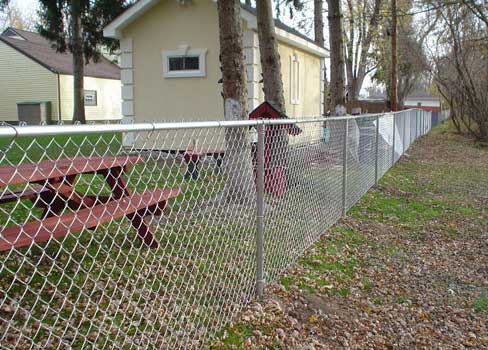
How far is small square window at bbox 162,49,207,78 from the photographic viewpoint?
40.6 ft

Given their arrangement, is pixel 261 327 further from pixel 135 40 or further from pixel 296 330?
pixel 135 40

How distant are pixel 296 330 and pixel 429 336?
0.98 m

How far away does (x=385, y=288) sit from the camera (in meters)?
4.43

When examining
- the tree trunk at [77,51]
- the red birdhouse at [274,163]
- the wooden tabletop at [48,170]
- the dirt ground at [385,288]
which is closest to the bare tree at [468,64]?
the dirt ground at [385,288]

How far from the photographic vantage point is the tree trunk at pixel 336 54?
11602mm

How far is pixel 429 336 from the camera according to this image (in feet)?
11.7

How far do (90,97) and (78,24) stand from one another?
1209 centimetres

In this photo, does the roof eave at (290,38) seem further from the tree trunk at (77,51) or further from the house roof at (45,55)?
the house roof at (45,55)

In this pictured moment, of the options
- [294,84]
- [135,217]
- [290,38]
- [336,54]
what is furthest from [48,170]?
[294,84]

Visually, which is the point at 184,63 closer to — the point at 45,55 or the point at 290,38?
the point at 290,38

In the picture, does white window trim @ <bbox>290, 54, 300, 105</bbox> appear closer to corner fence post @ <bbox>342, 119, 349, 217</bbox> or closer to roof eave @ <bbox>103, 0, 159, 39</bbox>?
roof eave @ <bbox>103, 0, 159, 39</bbox>

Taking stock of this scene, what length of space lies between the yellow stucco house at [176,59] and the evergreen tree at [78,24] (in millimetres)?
6618

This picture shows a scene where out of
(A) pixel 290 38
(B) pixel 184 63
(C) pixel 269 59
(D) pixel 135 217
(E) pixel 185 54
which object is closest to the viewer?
(D) pixel 135 217

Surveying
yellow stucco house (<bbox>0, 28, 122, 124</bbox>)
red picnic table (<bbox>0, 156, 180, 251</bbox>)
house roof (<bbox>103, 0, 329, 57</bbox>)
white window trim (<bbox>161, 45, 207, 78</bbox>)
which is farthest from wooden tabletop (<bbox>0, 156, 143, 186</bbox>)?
yellow stucco house (<bbox>0, 28, 122, 124</bbox>)
